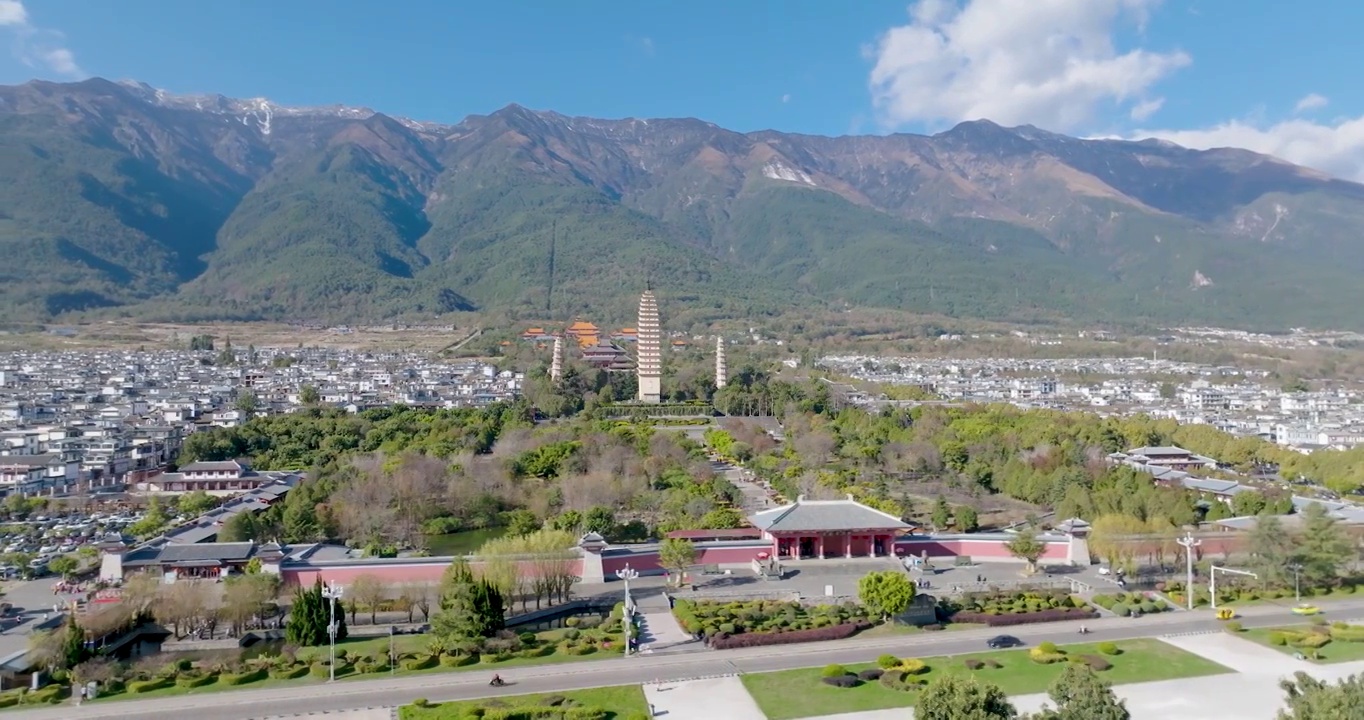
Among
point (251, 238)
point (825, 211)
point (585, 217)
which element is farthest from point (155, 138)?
point (825, 211)

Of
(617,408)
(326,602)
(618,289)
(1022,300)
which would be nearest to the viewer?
(326,602)

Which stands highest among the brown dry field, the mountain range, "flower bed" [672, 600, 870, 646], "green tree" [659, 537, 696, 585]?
the mountain range

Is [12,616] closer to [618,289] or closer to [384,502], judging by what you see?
[384,502]

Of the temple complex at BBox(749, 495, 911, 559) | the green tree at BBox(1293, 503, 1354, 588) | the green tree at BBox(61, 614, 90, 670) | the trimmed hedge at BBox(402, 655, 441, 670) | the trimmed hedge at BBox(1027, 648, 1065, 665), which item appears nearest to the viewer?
the green tree at BBox(61, 614, 90, 670)

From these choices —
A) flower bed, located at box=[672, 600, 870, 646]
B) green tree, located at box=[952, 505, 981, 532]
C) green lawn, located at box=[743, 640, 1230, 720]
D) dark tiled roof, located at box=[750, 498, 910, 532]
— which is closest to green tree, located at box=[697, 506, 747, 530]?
dark tiled roof, located at box=[750, 498, 910, 532]

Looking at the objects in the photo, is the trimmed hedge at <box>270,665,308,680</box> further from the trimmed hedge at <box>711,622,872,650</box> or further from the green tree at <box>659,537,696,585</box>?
the green tree at <box>659,537,696,585</box>

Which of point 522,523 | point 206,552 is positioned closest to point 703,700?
point 522,523
